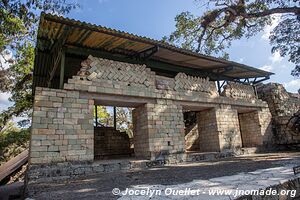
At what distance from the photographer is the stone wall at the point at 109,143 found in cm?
994

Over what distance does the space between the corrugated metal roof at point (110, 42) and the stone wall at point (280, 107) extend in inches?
158

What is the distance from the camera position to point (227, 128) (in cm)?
936

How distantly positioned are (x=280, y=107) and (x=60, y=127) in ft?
38.8

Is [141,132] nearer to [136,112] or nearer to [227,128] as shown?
[136,112]

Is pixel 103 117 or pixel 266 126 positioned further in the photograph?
pixel 103 117

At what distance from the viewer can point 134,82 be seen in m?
7.33

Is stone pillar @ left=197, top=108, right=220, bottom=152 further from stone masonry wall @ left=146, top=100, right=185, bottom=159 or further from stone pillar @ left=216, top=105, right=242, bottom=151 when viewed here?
stone masonry wall @ left=146, top=100, right=185, bottom=159

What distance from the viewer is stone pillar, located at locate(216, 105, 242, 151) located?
9072mm

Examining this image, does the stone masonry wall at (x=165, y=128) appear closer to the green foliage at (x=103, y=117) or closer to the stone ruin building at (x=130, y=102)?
the stone ruin building at (x=130, y=102)

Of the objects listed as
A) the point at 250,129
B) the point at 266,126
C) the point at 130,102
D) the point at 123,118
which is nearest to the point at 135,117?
the point at 130,102

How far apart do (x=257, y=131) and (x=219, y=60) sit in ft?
15.6

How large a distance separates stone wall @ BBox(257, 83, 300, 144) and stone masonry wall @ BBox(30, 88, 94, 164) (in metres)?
→ 10.0

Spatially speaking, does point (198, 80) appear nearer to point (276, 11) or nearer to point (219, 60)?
point (219, 60)

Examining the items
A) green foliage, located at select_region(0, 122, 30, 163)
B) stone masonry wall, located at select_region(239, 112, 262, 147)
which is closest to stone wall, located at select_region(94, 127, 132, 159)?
green foliage, located at select_region(0, 122, 30, 163)
